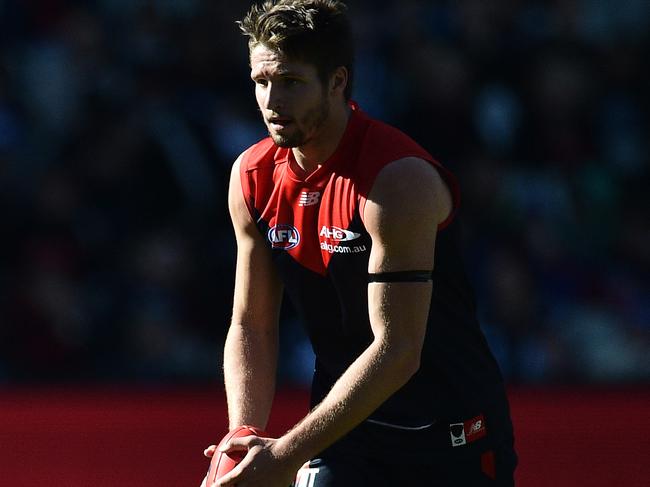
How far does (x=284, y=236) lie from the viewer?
3.61m

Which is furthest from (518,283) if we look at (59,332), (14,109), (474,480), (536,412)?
(474,480)

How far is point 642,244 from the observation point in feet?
26.0

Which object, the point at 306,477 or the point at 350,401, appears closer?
the point at 350,401

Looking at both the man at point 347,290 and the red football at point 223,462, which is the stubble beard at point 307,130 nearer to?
the man at point 347,290

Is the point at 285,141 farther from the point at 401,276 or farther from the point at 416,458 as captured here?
the point at 416,458

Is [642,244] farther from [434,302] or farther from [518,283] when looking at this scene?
[434,302]

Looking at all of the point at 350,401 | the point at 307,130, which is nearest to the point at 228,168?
the point at 307,130

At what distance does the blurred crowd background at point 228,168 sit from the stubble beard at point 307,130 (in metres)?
3.34

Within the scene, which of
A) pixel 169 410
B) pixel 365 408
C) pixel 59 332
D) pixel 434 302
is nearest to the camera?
pixel 365 408

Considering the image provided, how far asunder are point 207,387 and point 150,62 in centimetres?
287

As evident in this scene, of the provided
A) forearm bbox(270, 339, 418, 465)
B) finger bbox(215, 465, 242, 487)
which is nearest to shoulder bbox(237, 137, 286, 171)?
forearm bbox(270, 339, 418, 465)

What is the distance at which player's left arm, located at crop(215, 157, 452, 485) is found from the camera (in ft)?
10.6

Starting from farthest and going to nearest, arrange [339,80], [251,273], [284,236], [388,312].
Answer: [251,273]
[284,236]
[339,80]
[388,312]

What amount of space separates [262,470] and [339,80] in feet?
3.47
